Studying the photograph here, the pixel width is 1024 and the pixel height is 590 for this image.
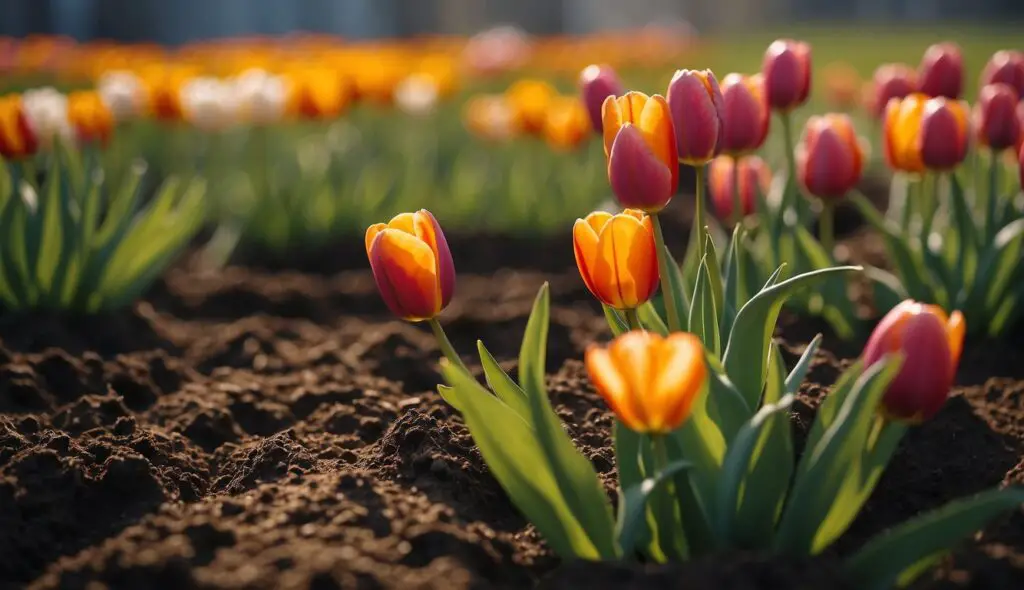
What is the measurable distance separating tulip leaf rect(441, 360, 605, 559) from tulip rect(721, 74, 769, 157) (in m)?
0.86

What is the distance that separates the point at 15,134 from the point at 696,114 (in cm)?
210

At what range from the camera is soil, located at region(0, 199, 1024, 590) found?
59.4 inches

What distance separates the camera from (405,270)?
1637 millimetres

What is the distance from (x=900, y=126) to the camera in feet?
8.14

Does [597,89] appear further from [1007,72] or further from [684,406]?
[1007,72]

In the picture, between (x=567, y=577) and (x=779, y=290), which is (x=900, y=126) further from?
(x=567, y=577)

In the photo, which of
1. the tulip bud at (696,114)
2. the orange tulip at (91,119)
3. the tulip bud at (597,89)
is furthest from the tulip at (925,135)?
the orange tulip at (91,119)

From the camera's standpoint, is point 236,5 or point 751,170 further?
point 236,5

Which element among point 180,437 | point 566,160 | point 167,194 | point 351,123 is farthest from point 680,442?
point 351,123

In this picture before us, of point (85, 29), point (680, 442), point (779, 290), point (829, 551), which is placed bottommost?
point (829, 551)

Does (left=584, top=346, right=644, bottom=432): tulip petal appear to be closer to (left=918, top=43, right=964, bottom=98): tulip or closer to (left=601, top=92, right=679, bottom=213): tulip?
(left=601, top=92, right=679, bottom=213): tulip

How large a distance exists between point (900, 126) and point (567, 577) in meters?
1.50

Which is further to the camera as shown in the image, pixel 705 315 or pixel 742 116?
pixel 742 116

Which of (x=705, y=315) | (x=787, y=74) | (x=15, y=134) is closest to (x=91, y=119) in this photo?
(x=15, y=134)
